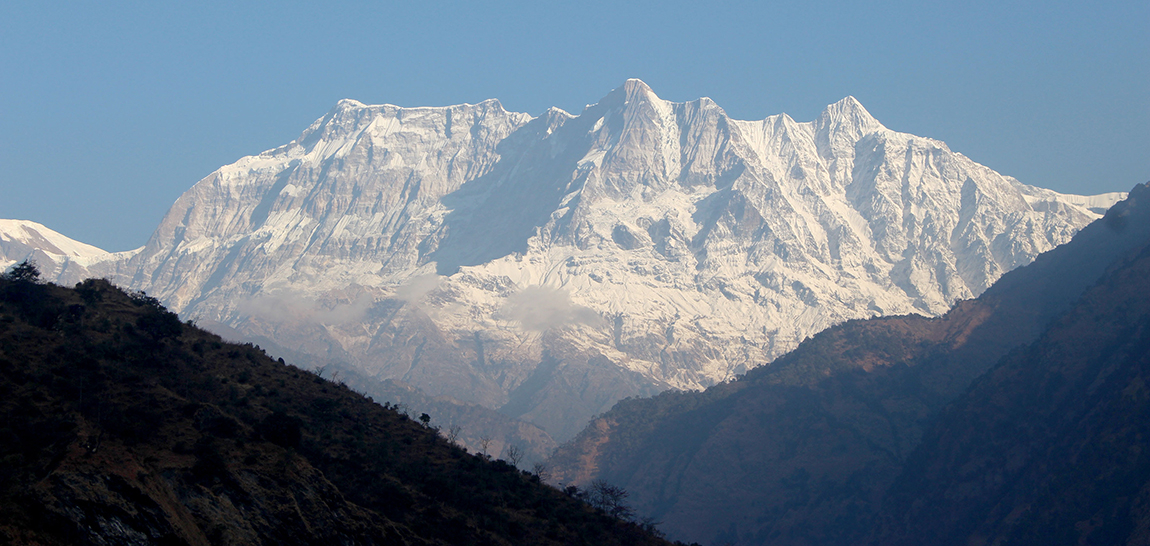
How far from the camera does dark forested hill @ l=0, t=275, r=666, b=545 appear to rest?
48.6 meters

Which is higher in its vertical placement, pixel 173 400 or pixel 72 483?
pixel 173 400

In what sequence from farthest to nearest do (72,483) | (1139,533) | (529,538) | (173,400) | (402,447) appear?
1. (1139,533)
2. (402,447)
3. (529,538)
4. (173,400)
5. (72,483)

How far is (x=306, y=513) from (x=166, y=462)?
28.5 feet

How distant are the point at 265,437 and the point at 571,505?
35.7m

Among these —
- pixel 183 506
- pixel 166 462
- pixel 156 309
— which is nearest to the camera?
pixel 183 506

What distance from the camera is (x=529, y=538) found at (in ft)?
273

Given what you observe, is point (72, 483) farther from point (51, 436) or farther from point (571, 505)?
point (571, 505)

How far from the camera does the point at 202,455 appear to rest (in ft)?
195

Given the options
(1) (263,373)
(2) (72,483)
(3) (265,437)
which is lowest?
(2) (72,483)

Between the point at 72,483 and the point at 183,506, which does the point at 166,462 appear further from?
the point at 72,483

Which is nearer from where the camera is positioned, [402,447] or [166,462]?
[166,462]

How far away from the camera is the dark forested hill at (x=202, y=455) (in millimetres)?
48625

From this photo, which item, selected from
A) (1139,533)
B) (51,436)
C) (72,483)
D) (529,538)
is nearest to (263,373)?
(529,538)

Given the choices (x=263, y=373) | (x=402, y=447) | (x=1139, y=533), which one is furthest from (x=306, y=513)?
(x=1139, y=533)
